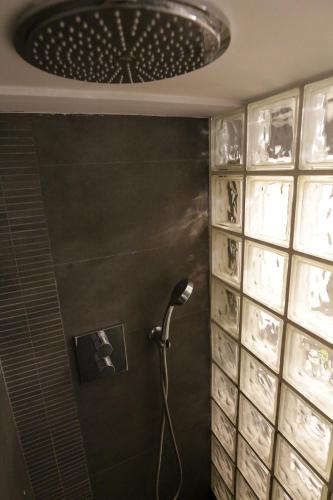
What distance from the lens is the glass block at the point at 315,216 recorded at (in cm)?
82

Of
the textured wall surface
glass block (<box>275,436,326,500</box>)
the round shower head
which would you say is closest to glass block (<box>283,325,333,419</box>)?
glass block (<box>275,436,326,500</box>)

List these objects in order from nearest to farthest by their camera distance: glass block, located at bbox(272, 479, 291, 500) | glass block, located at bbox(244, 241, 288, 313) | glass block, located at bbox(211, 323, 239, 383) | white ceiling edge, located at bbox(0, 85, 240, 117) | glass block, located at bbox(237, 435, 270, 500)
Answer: white ceiling edge, located at bbox(0, 85, 240, 117), glass block, located at bbox(244, 241, 288, 313), glass block, located at bbox(272, 479, 291, 500), glass block, located at bbox(237, 435, 270, 500), glass block, located at bbox(211, 323, 239, 383)

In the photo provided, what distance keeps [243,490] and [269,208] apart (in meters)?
1.32

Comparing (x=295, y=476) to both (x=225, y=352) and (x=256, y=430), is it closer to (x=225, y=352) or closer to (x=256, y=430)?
(x=256, y=430)

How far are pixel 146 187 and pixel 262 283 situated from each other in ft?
1.88

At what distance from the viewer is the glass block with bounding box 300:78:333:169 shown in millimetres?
784

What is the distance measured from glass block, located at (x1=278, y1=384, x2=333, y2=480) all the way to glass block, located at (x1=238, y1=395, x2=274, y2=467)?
0.35 ft

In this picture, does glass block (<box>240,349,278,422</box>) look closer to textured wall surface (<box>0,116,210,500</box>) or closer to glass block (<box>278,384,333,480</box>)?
glass block (<box>278,384,333,480</box>)

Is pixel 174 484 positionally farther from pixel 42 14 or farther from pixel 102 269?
pixel 42 14

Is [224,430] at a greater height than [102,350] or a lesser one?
lesser

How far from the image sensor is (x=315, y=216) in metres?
0.87

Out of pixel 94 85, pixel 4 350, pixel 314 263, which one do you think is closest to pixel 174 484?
pixel 4 350

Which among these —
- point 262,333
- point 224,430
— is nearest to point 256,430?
point 224,430

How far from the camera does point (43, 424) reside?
1208 mm
